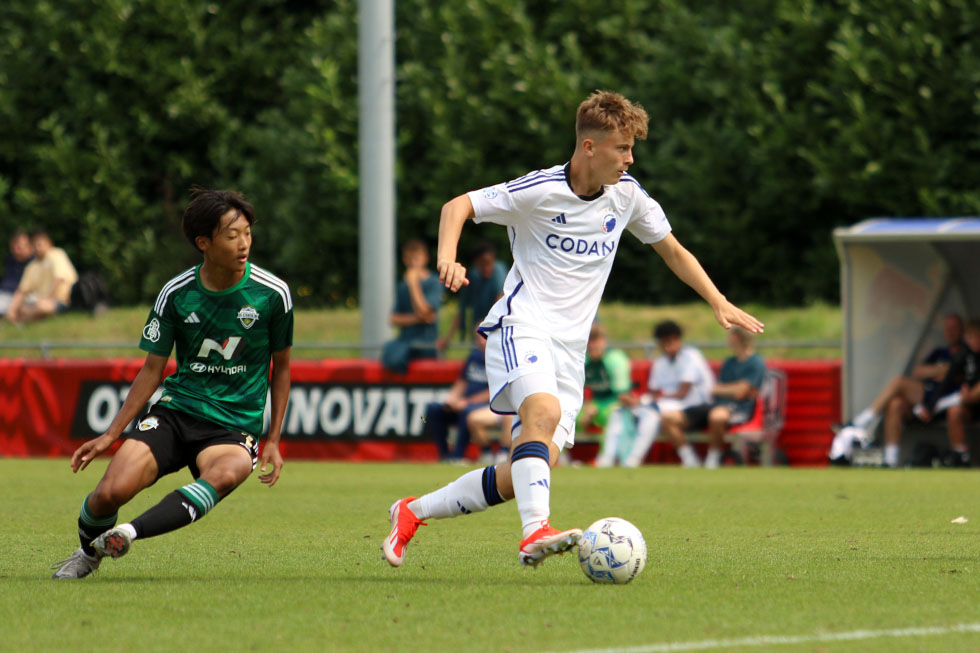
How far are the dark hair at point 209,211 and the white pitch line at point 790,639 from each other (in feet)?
8.92

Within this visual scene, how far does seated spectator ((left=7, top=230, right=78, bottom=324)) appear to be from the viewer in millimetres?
20703

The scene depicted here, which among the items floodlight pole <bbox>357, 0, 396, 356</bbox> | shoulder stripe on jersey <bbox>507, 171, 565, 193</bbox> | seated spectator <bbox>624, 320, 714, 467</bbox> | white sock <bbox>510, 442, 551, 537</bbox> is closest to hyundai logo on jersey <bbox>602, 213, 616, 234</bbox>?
shoulder stripe on jersey <bbox>507, 171, 565, 193</bbox>

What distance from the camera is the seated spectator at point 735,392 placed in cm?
1532

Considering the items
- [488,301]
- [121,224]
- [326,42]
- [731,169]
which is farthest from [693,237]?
[121,224]

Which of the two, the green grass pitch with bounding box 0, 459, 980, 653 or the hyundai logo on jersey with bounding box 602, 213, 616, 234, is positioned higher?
the hyundai logo on jersey with bounding box 602, 213, 616, 234

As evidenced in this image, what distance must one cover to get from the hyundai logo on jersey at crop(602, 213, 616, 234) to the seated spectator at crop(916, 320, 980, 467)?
9163mm

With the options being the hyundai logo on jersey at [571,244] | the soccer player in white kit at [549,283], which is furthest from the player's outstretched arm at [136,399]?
the hyundai logo on jersey at [571,244]

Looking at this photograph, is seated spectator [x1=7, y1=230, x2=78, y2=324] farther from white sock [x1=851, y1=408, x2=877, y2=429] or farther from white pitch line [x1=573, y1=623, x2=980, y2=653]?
white pitch line [x1=573, y1=623, x2=980, y2=653]

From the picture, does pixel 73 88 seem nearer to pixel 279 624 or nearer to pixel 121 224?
pixel 121 224

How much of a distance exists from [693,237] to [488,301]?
10287mm

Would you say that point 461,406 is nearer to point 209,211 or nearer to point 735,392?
point 735,392

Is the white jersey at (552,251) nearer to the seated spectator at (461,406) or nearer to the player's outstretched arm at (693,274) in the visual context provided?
the player's outstretched arm at (693,274)

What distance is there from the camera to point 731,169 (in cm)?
2525

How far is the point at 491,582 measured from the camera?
6.21m
